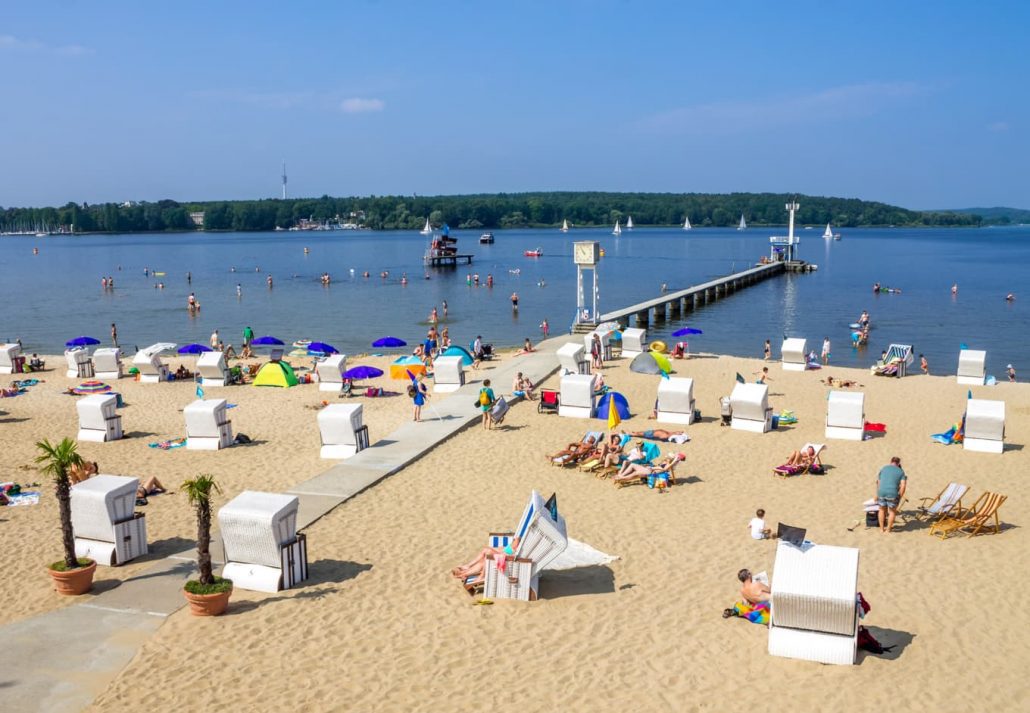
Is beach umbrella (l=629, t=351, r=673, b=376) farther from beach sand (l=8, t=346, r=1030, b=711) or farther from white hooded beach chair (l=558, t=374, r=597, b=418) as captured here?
beach sand (l=8, t=346, r=1030, b=711)

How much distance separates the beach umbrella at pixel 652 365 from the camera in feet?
79.4

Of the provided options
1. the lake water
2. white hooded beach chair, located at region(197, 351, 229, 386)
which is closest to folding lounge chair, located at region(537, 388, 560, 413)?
white hooded beach chair, located at region(197, 351, 229, 386)

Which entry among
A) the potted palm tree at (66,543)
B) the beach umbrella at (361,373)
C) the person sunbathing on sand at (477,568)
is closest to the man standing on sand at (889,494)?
the person sunbathing on sand at (477,568)

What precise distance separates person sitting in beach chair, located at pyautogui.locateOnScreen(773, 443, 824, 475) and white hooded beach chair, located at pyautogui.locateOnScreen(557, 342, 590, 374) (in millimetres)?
9055

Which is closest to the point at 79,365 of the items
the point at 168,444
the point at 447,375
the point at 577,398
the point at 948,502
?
the point at 168,444

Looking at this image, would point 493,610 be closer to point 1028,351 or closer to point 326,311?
point 1028,351

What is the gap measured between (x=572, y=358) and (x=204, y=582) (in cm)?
1516

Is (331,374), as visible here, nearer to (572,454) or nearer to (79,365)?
(79,365)

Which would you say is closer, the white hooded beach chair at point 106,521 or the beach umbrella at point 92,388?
the white hooded beach chair at point 106,521

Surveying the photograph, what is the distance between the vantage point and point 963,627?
8820mm

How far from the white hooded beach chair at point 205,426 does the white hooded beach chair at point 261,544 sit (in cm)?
720

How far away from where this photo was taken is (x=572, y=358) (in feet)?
76.2

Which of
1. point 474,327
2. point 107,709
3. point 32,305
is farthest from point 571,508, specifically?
point 32,305

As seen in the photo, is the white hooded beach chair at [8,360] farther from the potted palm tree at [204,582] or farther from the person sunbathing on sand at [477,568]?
the person sunbathing on sand at [477,568]
